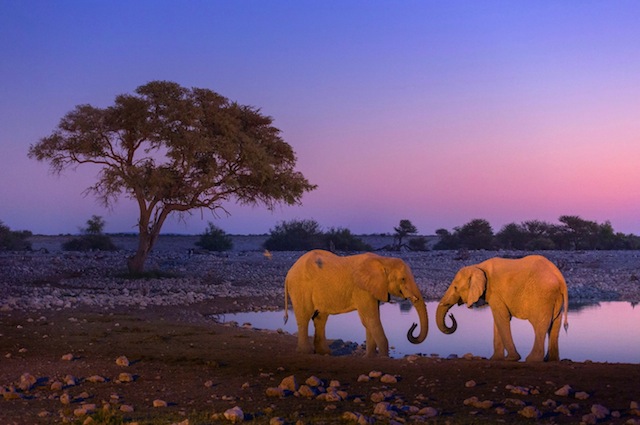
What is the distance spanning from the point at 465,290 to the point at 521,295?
101 centimetres

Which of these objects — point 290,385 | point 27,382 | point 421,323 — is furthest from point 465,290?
point 27,382

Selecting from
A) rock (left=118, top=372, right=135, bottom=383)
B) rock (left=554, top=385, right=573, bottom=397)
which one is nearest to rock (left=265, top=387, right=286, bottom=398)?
rock (left=118, top=372, right=135, bottom=383)

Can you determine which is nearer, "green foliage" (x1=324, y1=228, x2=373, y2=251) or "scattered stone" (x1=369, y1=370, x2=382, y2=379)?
"scattered stone" (x1=369, y1=370, x2=382, y2=379)

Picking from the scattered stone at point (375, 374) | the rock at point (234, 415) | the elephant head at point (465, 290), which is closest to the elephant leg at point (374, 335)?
the elephant head at point (465, 290)

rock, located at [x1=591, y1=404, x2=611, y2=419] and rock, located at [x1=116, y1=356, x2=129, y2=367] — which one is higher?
rock, located at [x1=591, y1=404, x2=611, y2=419]

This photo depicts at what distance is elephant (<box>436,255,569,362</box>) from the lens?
38.4ft

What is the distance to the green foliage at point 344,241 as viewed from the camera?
5262cm

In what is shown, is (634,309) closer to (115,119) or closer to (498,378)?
(498,378)

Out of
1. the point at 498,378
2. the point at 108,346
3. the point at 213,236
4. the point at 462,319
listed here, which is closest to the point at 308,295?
the point at 108,346

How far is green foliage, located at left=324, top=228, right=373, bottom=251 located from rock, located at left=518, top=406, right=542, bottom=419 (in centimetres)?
4470

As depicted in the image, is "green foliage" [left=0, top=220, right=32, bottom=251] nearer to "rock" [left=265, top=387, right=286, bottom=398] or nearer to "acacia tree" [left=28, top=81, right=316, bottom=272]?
"acacia tree" [left=28, top=81, right=316, bottom=272]

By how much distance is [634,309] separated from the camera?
75.0ft

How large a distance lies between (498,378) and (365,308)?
13.6 feet

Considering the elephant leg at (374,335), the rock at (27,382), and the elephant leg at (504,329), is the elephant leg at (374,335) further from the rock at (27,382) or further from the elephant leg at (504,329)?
the rock at (27,382)
